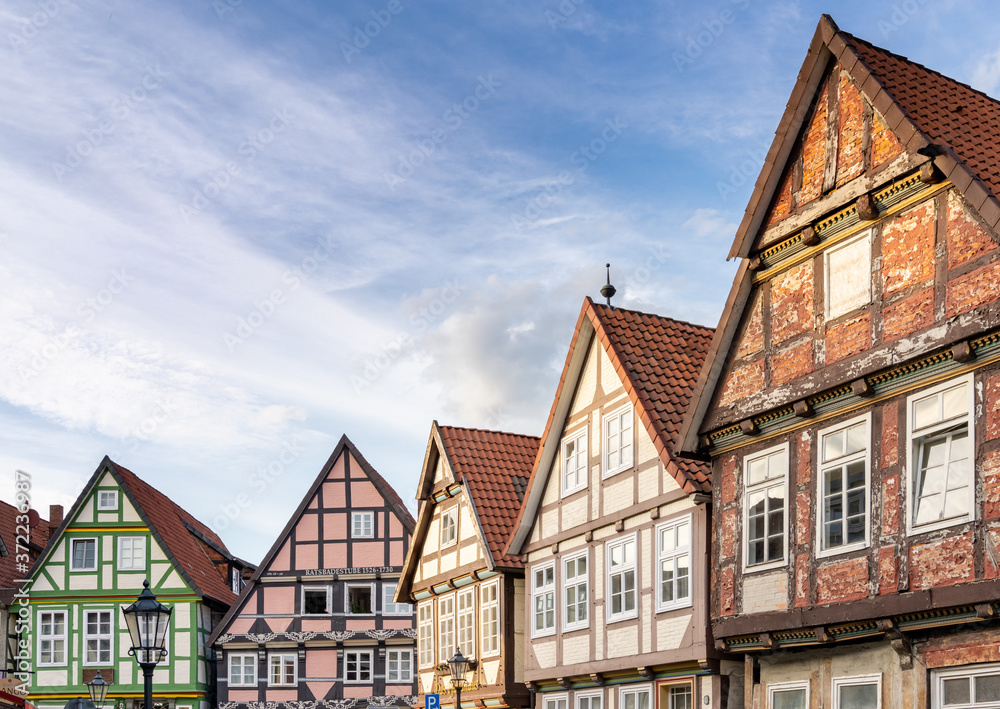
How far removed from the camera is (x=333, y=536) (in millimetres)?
39750

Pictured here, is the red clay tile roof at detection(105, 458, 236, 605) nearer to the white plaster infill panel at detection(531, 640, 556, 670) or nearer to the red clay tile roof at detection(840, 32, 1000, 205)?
the white plaster infill panel at detection(531, 640, 556, 670)

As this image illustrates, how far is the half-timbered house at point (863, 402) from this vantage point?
12961 millimetres

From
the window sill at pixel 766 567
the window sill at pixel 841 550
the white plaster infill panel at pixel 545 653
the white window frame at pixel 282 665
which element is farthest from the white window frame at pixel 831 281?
the white window frame at pixel 282 665

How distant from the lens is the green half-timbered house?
3981 centimetres

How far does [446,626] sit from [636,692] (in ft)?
30.3

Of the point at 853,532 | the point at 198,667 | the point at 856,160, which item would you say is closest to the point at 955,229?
the point at 856,160

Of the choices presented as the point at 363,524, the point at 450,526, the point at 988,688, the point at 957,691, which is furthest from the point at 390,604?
the point at 988,688

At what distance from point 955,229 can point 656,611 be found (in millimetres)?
7857

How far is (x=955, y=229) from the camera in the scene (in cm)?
1346

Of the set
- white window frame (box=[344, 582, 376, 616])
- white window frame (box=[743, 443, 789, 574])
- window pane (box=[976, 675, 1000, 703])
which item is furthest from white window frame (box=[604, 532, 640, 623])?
white window frame (box=[344, 582, 376, 616])

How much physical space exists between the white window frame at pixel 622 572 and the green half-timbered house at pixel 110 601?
22903 mm

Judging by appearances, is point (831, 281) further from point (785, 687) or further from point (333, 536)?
point (333, 536)

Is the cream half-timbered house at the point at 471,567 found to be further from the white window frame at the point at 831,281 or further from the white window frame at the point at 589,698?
the white window frame at the point at 831,281

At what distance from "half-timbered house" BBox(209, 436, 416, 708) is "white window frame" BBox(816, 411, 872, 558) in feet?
82.4
